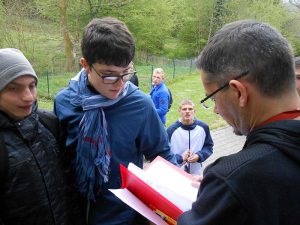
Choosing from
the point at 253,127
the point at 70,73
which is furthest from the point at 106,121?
the point at 70,73

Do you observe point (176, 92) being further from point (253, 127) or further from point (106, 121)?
point (253, 127)

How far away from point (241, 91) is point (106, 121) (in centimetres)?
111

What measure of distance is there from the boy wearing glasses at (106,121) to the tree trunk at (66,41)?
17.1 meters

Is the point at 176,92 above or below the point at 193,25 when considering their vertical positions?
below

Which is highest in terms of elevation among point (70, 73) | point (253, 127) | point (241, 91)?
point (241, 91)

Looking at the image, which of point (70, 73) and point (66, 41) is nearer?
point (70, 73)

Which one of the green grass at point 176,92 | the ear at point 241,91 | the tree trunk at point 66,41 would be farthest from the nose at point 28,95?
the tree trunk at point 66,41

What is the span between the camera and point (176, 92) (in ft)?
52.7

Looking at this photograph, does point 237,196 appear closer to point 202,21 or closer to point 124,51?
point 124,51

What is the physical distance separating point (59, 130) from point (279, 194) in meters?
1.53

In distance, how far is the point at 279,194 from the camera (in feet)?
3.44

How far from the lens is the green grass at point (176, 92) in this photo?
10508 mm

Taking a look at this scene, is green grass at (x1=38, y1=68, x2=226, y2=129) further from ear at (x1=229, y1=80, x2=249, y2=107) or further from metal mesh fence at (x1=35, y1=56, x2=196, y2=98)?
ear at (x1=229, y1=80, x2=249, y2=107)

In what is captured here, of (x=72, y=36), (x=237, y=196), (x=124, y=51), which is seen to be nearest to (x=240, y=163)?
(x=237, y=196)
